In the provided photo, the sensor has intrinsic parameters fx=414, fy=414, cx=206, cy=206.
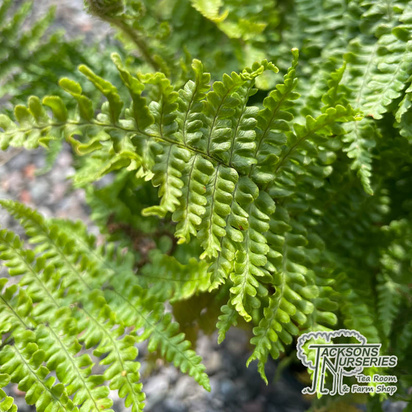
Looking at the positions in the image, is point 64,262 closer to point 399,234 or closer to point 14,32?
point 14,32

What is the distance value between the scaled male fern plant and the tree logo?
32 millimetres

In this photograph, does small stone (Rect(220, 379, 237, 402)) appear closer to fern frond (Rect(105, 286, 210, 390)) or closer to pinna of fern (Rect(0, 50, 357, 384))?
fern frond (Rect(105, 286, 210, 390))

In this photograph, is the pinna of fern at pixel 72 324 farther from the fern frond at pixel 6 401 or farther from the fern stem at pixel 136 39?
the fern stem at pixel 136 39

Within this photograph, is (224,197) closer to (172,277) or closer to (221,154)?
(221,154)

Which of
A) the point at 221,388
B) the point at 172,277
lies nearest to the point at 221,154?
the point at 172,277

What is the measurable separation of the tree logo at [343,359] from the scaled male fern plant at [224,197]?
0.10 ft

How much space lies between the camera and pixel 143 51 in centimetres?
125

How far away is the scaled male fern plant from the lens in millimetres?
812

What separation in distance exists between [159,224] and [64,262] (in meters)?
0.33

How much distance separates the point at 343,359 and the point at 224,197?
1.88ft

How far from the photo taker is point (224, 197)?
2.78 ft

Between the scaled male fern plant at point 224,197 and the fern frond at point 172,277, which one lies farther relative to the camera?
the fern frond at point 172,277

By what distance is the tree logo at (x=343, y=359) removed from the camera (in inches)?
37.6

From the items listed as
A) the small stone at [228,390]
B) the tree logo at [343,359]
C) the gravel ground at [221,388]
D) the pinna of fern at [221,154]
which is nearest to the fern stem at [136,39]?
the pinna of fern at [221,154]
